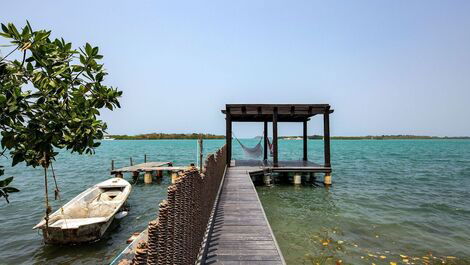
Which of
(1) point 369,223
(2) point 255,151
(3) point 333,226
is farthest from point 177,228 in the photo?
(2) point 255,151

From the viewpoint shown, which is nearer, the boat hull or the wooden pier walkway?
the wooden pier walkway

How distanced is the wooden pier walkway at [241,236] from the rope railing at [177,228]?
0.50m

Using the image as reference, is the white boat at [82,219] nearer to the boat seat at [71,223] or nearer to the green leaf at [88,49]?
the boat seat at [71,223]

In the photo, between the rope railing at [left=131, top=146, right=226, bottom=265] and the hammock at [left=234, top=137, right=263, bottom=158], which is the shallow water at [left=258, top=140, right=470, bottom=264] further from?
the hammock at [left=234, top=137, right=263, bottom=158]

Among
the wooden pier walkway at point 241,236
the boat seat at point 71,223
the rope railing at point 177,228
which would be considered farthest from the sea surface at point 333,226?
the rope railing at point 177,228

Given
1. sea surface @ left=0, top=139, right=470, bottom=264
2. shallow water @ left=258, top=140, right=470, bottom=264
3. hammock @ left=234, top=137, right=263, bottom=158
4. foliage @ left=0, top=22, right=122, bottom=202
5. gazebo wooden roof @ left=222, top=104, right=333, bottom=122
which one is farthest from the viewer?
hammock @ left=234, top=137, right=263, bottom=158

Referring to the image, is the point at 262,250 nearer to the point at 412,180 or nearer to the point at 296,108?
the point at 296,108

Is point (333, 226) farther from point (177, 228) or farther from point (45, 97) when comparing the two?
point (45, 97)

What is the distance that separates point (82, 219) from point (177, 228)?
23.7 ft

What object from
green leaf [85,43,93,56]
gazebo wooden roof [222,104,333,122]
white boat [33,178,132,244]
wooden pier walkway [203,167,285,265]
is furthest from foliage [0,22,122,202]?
gazebo wooden roof [222,104,333,122]

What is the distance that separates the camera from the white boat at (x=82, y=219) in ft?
26.2

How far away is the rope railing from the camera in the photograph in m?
2.49

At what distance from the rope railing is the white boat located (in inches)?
149

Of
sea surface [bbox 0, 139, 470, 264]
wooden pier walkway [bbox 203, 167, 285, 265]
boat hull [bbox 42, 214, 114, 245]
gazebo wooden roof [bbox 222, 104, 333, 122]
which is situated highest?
gazebo wooden roof [bbox 222, 104, 333, 122]
